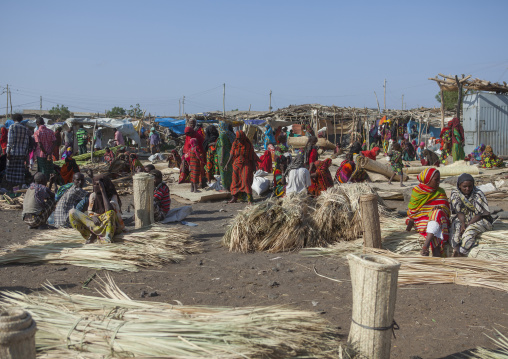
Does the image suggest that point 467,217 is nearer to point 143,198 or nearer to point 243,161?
point 143,198

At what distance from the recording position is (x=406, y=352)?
3125 millimetres

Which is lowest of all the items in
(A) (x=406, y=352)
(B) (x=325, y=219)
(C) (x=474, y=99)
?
(A) (x=406, y=352)

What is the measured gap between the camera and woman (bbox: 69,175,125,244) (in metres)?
5.41

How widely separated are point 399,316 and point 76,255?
3215 mm

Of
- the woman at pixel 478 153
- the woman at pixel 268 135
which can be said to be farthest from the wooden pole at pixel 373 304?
the woman at pixel 268 135

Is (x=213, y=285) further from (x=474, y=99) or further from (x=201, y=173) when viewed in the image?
(x=474, y=99)

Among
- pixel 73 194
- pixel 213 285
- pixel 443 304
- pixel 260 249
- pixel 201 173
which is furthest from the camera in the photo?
pixel 201 173

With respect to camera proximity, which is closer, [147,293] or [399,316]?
[399,316]

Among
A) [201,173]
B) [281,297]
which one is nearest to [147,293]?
[281,297]

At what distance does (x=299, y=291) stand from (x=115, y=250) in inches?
78.3

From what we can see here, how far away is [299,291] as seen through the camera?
4.30 m

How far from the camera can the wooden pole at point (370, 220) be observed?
15.8 feet

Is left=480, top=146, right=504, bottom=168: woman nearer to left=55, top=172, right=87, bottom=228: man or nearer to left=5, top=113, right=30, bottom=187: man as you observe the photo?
left=55, top=172, right=87, bottom=228: man

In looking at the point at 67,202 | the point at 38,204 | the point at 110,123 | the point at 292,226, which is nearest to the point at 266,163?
the point at 67,202
